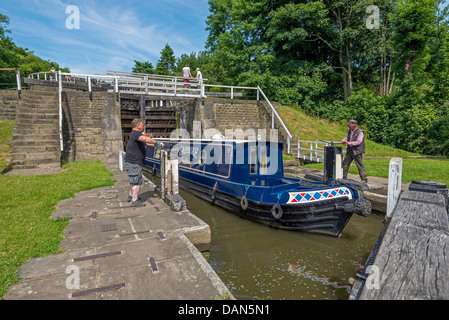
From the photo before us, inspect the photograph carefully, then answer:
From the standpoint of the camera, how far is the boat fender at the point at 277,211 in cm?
564

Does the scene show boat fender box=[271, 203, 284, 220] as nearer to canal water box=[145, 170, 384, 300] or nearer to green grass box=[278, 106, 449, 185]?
canal water box=[145, 170, 384, 300]

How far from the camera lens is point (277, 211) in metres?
5.71

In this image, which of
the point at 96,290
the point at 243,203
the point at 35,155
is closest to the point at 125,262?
the point at 96,290

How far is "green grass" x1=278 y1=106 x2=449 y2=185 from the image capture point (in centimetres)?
932

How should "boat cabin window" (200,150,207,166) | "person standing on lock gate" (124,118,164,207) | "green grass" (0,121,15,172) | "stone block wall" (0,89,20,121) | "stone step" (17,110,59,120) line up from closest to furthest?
"person standing on lock gate" (124,118,164,207) < "boat cabin window" (200,150,207,166) < "green grass" (0,121,15,172) < "stone step" (17,110,59,120) < "stone block wall" (0,89,20,121)

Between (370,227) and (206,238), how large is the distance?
12.9ft

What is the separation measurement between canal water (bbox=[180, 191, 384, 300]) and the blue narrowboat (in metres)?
0.31

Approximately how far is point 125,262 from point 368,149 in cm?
1474

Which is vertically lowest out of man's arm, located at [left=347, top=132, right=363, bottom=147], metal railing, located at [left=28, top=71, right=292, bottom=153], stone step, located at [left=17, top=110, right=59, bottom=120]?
man's arm, located at [left=347, top=132, right=363, bottom=147]

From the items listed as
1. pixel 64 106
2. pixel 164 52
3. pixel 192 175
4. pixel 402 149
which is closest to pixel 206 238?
pixel 192 175

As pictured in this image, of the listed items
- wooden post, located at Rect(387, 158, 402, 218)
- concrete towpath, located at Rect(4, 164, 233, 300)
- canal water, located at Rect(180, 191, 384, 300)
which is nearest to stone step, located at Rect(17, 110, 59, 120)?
concrete towpath, located at Rect(4, 164, 233, 300)
